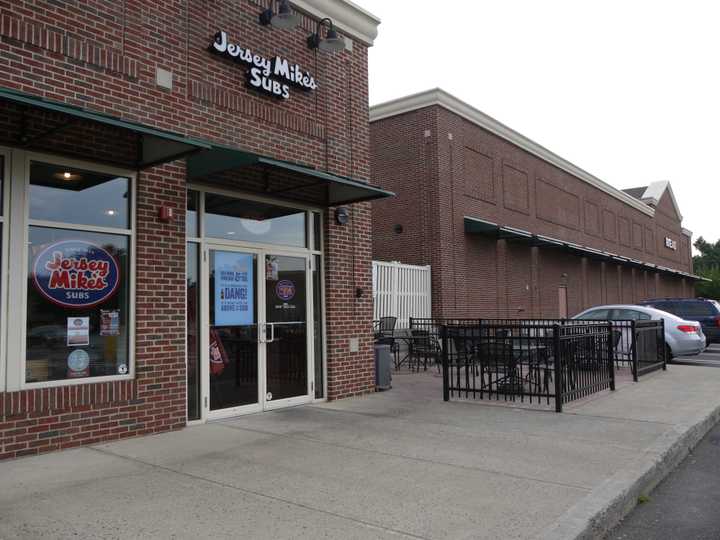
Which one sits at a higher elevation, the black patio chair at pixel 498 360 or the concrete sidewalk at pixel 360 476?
the black patio chair at pixel 498 360

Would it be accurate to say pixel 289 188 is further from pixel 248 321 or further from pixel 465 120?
pixel 465 120

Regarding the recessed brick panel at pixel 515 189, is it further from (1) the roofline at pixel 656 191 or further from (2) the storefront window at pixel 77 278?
(1) the roofline at pixel 656 191

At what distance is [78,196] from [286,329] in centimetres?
351

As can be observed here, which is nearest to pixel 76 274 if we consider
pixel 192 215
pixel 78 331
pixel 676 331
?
pixel 78 331

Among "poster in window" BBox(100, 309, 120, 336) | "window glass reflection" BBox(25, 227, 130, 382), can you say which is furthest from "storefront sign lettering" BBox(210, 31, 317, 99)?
"poster in window" BBox(100, 309, 120, 336)

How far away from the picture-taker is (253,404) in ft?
27.7

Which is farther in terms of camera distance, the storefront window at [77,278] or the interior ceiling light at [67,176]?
the interior ceiling light at [67,176]

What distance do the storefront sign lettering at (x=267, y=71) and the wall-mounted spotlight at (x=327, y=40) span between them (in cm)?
50

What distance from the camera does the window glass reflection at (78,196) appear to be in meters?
6.35

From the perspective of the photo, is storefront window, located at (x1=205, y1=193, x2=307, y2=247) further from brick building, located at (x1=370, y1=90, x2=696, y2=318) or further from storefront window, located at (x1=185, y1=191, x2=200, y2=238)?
brick building, located at (x1=370, y1=90, x2=696, y2=318)

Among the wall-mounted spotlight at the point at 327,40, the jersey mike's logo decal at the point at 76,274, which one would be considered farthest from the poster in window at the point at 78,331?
the wall-mounted spotlight at the point at 327,40

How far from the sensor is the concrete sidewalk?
4199mm

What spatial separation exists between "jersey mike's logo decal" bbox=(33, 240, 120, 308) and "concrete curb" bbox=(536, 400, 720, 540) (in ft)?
16.9

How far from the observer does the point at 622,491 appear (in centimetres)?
482
